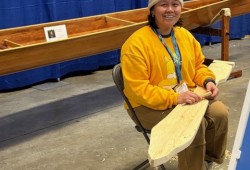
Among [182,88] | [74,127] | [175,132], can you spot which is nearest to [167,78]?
[182,88]

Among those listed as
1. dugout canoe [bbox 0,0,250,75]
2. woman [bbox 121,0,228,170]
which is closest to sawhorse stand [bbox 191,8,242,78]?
dugout canoe [bbox 0,0,250,75]

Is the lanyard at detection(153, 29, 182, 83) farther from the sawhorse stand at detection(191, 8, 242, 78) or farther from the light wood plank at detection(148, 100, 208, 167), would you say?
the sawhorse stand at detection(191, 8, 242, 78)

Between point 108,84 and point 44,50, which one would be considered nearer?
point 44,50

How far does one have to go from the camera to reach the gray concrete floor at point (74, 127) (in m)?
2.59

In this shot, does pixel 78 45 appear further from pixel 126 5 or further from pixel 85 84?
pixel 126 5

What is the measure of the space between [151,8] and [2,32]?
62.8 inches

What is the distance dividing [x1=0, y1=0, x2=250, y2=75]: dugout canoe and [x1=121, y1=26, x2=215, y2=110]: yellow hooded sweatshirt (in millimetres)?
985

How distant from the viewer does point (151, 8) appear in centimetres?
203

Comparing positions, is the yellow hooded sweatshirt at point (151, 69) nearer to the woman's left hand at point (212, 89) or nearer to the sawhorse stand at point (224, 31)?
the woman's left hand at point (212, 89)

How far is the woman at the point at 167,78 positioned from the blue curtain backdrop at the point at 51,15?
2.43 meters

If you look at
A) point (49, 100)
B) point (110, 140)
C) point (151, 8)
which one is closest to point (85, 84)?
point (49, 100)

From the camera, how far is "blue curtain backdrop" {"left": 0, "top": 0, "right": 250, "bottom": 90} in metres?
4.05

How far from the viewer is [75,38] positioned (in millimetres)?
2930

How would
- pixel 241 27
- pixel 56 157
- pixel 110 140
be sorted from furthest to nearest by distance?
pixel 241 27 → pixel 110 140 → pixel 56 157
